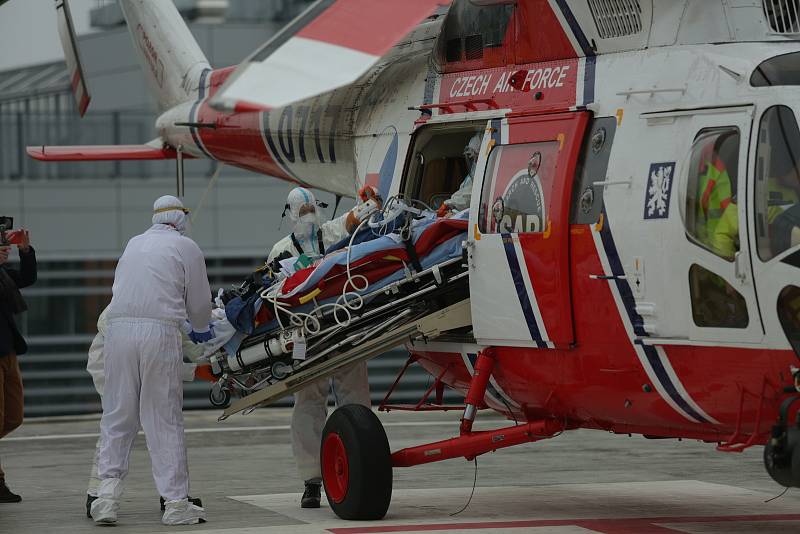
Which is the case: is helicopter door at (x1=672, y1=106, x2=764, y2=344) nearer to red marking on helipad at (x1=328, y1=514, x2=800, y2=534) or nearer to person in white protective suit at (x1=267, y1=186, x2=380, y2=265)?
red marking on helipad at (x1=328, y1=514, x2=800, y2=534)

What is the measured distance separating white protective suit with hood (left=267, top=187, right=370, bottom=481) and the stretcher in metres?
0.36

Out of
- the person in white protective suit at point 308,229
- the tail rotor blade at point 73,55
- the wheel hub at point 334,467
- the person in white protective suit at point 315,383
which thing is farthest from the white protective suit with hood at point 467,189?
the tail rotor blade at point 73,55

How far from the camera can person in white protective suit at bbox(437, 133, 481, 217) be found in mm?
8648

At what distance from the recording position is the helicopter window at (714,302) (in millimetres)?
6660

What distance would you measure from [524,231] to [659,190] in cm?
97

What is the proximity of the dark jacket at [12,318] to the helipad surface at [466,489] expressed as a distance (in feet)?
3.47

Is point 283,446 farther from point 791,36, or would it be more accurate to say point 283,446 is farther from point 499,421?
point 791,36

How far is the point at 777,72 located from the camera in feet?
22.2

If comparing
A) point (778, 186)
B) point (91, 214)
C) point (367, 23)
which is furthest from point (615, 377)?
point (91, 214)

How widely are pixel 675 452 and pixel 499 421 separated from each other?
334 centimetres

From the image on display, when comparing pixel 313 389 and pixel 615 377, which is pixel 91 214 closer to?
pixel 313 389

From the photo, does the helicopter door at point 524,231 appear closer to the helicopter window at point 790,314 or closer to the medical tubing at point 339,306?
the medical tubing at point 339,306

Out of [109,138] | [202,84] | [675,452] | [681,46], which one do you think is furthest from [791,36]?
[109,138]

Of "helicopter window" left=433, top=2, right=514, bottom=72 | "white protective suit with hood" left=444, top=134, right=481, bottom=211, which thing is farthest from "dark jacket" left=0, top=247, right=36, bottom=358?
"helicopter window" left=433, top=2, right=514, bottom=72
